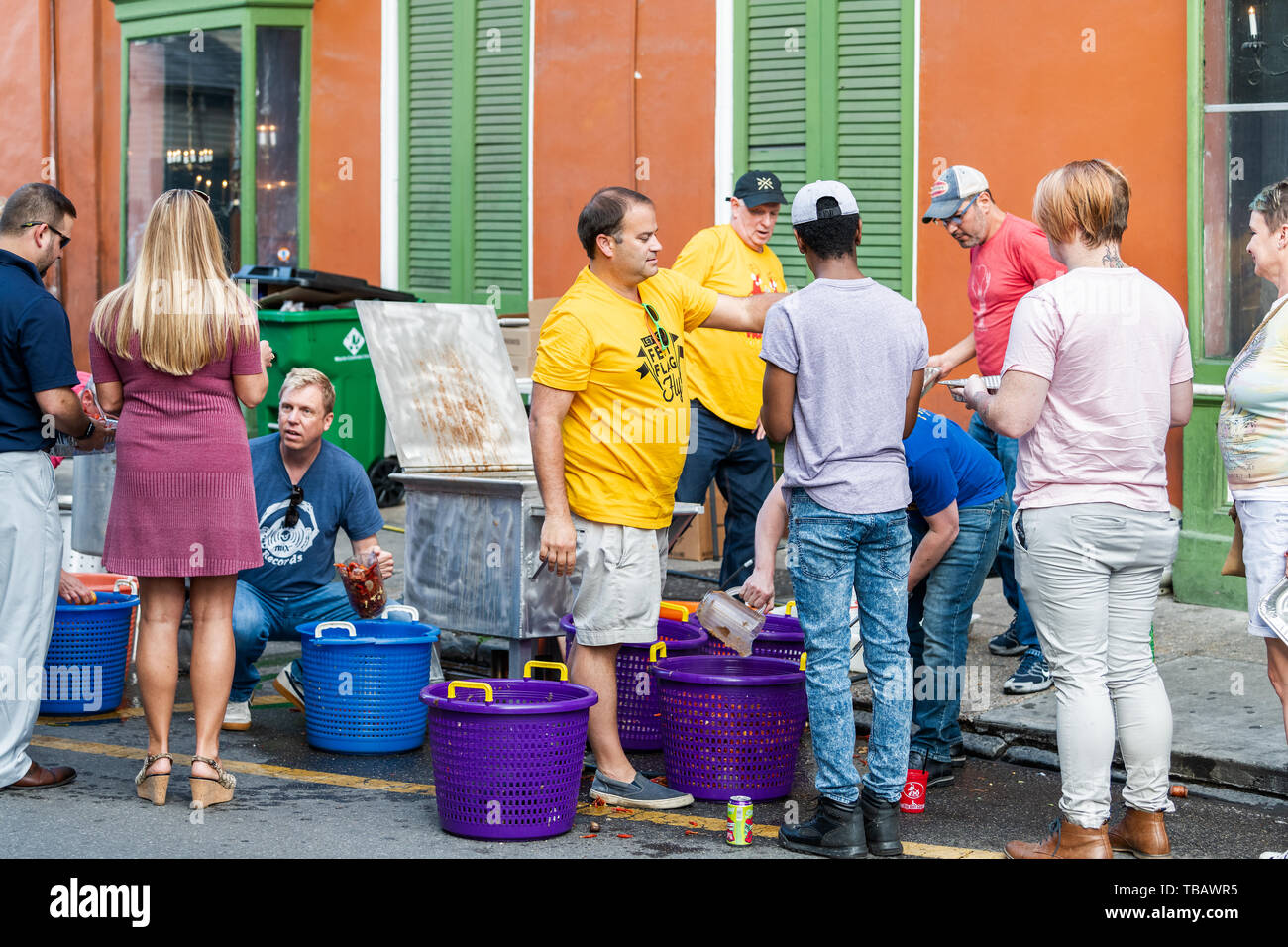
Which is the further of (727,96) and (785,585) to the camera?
(727,96)

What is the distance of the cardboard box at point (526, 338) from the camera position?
34.4 feet

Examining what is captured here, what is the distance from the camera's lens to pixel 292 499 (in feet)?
21.6

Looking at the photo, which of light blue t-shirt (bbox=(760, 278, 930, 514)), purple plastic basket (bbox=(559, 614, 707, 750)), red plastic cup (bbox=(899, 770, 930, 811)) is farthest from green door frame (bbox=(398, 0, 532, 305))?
light blue t-shirt (bbox=(760, 278, 930, 514))

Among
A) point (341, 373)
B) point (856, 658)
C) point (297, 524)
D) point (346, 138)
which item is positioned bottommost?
point (856, 658)

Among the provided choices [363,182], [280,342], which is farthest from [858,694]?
[363,182]

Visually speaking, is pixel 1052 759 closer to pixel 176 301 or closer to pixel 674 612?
pixel 674 612

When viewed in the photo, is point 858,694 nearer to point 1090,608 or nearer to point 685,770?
point 685,770

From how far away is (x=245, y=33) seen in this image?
42.1 ft

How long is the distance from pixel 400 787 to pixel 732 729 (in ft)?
4.07

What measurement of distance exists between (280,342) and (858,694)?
221 inches

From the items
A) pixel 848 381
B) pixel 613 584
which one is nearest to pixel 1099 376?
pixel 848 381

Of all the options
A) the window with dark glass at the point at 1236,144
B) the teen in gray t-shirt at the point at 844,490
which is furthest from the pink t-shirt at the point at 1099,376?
the window with dark glass at the point at 1236,144

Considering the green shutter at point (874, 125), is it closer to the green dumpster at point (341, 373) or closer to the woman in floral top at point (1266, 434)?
the green dumpster at point (341, 373)

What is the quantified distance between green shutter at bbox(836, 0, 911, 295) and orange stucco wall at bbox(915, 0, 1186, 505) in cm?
18
